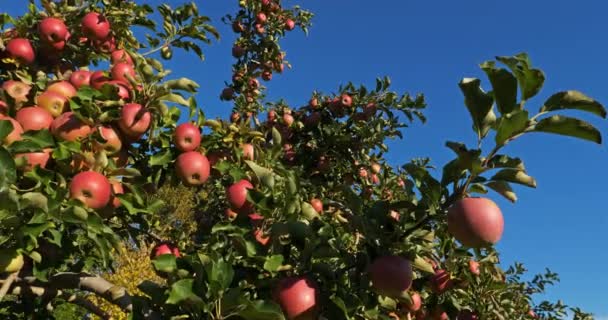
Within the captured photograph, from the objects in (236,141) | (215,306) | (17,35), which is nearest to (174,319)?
(215,306)

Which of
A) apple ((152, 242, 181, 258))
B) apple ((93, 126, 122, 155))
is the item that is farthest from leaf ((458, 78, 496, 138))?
apple ((152, 242, 181, 258))

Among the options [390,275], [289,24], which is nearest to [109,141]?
[390,275]

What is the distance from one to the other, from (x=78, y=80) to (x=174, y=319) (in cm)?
176

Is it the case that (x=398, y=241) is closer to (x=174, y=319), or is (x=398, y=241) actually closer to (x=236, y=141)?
(x=174, y=319)

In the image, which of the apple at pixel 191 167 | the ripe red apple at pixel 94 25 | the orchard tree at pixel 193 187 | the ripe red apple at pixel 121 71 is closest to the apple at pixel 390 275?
the orchard tree at pixel 193 187

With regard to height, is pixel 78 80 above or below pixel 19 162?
above

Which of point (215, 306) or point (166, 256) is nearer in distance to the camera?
point (215, 306)

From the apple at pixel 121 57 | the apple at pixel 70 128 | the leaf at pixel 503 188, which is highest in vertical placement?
the apple at pixel 121 57

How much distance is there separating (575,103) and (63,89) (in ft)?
8.58

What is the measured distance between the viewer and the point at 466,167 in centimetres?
186

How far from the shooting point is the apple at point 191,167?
2.74 meters

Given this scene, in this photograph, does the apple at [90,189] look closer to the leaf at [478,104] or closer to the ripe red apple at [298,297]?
the ripe red apple at [298,297]

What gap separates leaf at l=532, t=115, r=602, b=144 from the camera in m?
1.72

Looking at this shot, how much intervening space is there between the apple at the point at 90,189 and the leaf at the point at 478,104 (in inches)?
68.1
